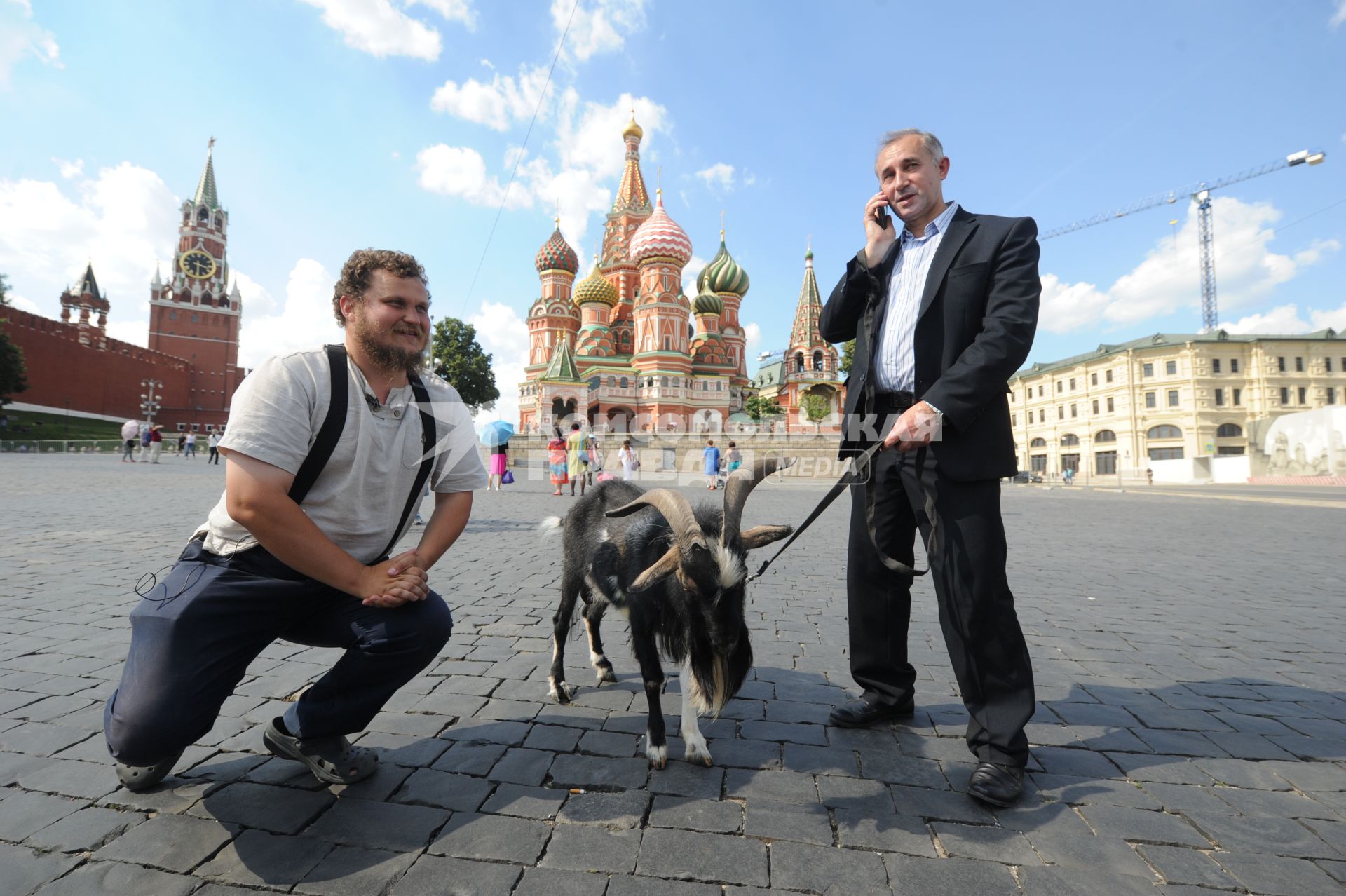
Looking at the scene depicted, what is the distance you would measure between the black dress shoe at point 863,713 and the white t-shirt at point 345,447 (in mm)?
2045

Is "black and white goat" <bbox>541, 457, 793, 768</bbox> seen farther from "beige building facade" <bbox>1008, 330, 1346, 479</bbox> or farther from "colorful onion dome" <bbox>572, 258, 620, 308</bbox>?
"beige building facade" <bbox>1008, 330, 1346, 479</bbox>

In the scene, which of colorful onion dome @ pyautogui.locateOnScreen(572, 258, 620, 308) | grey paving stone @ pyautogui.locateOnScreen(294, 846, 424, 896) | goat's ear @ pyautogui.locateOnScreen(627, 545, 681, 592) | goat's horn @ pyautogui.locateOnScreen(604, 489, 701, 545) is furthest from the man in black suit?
colorful onion dome @ pyautogui.locateOnScreen(572, 258, 620, 308)

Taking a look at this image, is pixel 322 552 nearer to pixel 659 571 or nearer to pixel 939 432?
pixel 659 571

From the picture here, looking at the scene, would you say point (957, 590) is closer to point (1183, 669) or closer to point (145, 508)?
point (1183, 669)

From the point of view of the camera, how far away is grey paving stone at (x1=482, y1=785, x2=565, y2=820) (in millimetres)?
2252

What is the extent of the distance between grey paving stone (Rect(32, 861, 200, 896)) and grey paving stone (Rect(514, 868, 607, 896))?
96 cm

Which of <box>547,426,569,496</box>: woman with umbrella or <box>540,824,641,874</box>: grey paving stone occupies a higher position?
<box>547,426,569,496</box>: woman with umbrella

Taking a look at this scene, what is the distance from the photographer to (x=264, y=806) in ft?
7.40

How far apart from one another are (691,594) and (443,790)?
1186 millimetres

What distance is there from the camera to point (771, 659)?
4023 mm

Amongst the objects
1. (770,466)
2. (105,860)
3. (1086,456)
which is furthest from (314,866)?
(1086,456)

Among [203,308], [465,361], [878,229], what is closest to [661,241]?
[465,361]

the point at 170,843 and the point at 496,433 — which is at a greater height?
the point at 496,433

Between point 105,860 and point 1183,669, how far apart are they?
5.21 meters
